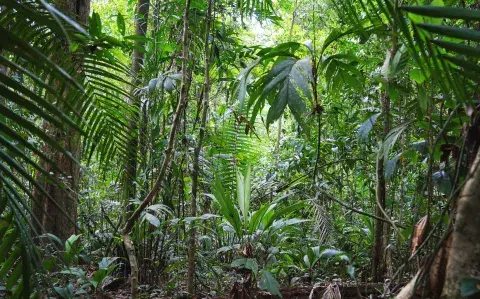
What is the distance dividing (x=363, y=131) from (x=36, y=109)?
1.52 meters

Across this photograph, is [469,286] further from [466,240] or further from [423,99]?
[423,99]

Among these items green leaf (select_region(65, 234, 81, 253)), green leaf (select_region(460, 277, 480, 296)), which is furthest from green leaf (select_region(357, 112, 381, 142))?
green leaf (select_region(65, 234, 81, 253))

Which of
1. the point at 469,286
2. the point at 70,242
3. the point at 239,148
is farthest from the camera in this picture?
the point at 239,148

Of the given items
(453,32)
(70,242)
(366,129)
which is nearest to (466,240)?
(453,32)

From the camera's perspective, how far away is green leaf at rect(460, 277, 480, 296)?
2.93ft

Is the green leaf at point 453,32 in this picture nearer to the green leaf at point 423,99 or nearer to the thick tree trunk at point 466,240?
the thick tree trunk at point 466,240

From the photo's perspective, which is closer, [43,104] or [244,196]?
[43,104]

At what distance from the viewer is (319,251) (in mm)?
2590

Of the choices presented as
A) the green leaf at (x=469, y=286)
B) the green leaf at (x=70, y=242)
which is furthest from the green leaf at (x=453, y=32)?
the green leaf at (x=70, y=242)

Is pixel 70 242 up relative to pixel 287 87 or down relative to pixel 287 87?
down

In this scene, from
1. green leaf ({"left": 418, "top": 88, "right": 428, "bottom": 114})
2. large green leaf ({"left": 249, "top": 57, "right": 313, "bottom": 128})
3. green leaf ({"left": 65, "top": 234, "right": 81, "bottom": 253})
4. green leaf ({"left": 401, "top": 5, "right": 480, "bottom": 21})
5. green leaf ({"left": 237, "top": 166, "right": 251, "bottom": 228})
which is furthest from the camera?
green leaf ({"left": 65, "top": 234, "right": 81, "bottom": 253})

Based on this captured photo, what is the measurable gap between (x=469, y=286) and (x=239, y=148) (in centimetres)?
248

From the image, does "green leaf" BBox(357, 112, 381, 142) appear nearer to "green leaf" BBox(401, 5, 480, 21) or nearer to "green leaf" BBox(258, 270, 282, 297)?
"green leaf" BBox(258, 270, 282, 297)

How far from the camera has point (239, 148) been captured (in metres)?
3.32
